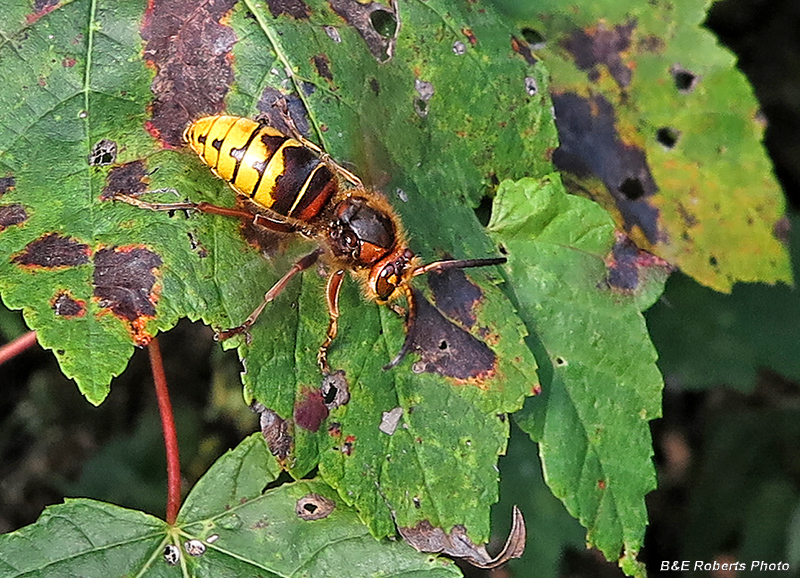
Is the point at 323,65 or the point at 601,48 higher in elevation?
the point at 601,48

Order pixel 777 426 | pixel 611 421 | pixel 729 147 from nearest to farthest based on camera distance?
pixel 611 421, pixel 729 147, pixel 777 426

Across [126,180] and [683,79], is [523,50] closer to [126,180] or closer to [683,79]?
[683,79]

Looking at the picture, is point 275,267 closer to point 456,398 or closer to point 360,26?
Result: point 456,398

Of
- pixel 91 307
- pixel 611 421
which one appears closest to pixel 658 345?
pixel 611 421

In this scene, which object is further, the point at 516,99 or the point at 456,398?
the point at 516,99

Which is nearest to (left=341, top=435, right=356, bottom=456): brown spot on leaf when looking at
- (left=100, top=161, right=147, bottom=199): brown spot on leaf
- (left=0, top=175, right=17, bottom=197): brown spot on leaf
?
(left=100, top=161, right=147, bottom=199): brown spot on leaf

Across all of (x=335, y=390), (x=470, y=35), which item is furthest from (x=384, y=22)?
(x=335, y=390)

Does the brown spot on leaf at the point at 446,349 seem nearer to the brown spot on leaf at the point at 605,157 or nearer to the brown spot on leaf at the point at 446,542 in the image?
the brown spot on leaf at the point at 446,542
